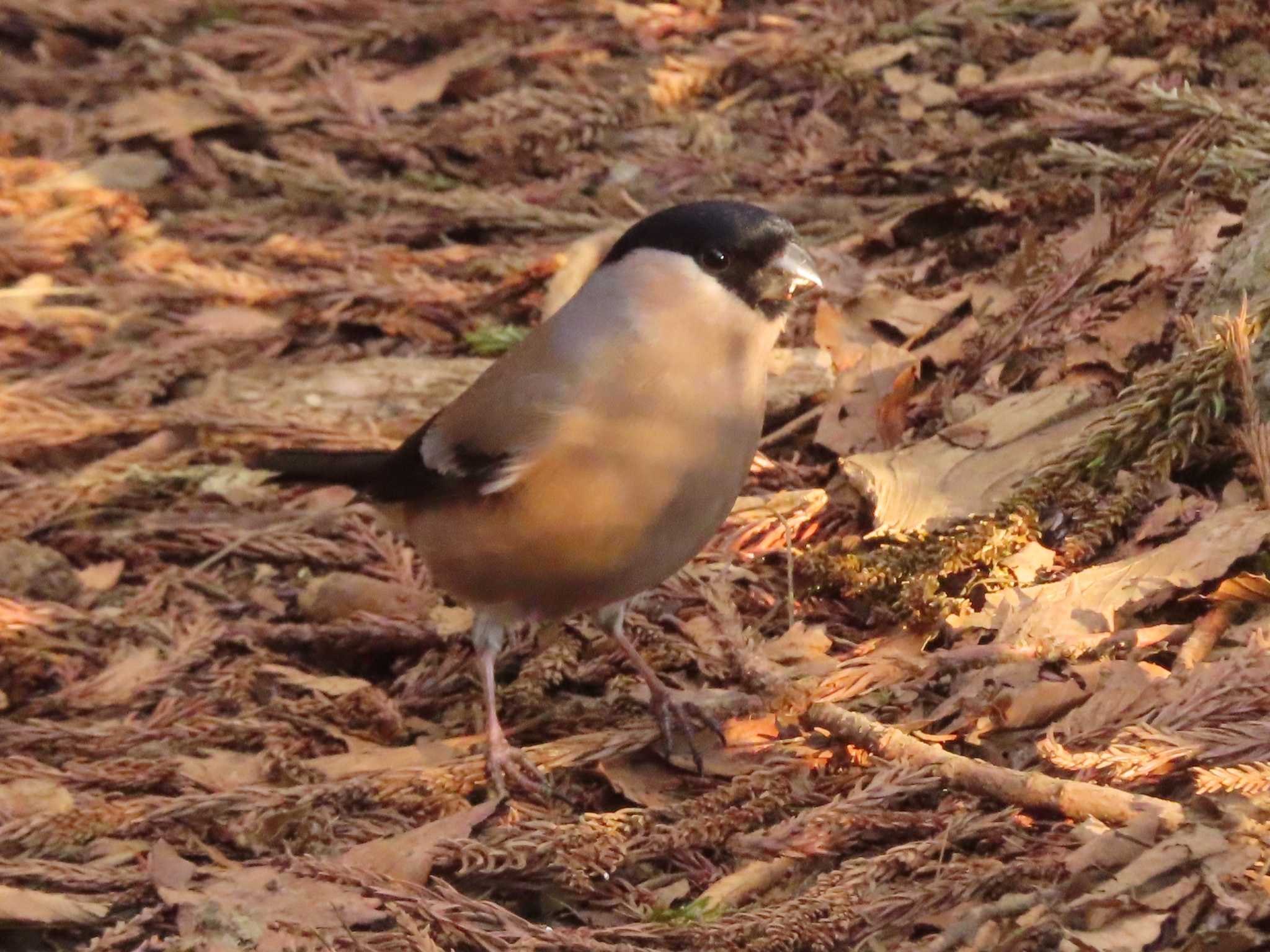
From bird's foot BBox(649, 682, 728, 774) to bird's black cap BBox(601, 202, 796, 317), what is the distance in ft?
3.25

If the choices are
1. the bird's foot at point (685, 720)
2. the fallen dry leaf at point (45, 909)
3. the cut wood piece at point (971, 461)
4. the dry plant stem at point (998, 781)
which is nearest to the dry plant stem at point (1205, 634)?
the dry plant stem at point (998, 781)

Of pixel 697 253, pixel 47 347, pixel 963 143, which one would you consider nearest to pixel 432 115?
pixel 47 347

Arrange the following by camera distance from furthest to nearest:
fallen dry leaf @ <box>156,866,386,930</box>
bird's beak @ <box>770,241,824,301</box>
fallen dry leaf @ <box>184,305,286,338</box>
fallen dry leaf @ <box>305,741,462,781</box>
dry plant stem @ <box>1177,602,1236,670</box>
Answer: fallen dry leaf @ <box>184,305,286,338</box>
bird's beak @ <box>770,241,824,301</box>
fallen dry leaf @ <box>305,741,462,781</box>
dry plant stem @ <box>1177,602,1236,670</box>
fallen dry leaf @ <box>156,866,386,930</box>

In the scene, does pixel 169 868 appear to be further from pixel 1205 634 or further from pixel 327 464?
pixel 1205 634

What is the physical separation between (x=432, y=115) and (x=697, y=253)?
10.4 feet

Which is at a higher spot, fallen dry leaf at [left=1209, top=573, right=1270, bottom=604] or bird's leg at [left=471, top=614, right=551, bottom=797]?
fallen dry leaf at [left=1209, top=573, right=1270, bottom=604]

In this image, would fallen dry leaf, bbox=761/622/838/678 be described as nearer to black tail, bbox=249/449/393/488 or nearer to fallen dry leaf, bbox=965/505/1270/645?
fallen dry leaf, bbox=965/505/1270/645

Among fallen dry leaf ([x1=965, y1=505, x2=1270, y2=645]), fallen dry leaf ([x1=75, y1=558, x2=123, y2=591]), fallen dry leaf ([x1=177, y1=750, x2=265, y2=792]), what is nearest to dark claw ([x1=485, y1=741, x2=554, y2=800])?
fallen dry leaf ([x1=177, y1=750, x2=265, y2=792])

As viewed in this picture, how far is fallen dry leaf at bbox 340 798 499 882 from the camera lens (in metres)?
3.06

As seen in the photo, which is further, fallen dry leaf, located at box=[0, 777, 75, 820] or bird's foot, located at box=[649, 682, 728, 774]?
bird's foot, located at box=[649, 682, 728, 774]

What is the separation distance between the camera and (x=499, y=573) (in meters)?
3.92

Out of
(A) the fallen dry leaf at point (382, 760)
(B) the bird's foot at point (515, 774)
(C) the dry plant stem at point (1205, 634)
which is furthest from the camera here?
(A) the fallen dry leaf at point (382, 760)

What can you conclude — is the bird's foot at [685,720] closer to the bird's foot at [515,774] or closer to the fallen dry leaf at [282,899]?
the bird's foot at [515,774]

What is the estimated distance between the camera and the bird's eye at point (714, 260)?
3.87 meters
